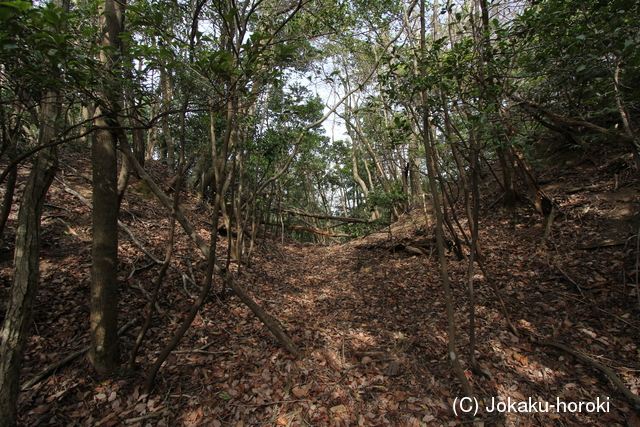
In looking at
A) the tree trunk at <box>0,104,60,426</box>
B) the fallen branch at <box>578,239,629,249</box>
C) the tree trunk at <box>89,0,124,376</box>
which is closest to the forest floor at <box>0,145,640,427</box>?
the fallen branch at <box>578,239,629,249</box>

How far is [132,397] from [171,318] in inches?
58.9

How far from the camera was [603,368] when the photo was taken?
3.14m

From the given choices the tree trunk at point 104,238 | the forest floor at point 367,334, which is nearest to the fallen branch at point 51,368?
the forest floor at point 367,334

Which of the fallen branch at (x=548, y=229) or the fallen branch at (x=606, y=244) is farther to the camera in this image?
the fallen branch at (x=548, y=229)

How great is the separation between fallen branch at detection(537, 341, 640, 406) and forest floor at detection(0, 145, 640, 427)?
0.22 feet

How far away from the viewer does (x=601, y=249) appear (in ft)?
16.9

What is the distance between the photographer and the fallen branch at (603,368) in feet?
9.16

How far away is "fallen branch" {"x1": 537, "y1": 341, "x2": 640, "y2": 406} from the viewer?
279cm

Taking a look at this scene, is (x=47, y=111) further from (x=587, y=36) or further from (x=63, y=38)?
(x=587, y=36)

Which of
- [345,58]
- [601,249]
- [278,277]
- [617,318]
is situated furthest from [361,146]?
[617,318]

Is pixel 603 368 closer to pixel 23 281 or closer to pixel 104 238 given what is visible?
pixel 104 238

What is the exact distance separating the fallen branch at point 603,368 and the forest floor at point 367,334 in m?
0.07

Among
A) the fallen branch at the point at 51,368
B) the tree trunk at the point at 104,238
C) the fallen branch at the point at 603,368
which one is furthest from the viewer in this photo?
the tree trunk at the point at 104,238

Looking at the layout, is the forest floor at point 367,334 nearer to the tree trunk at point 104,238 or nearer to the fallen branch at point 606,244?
the fallen branch at point 606,244
